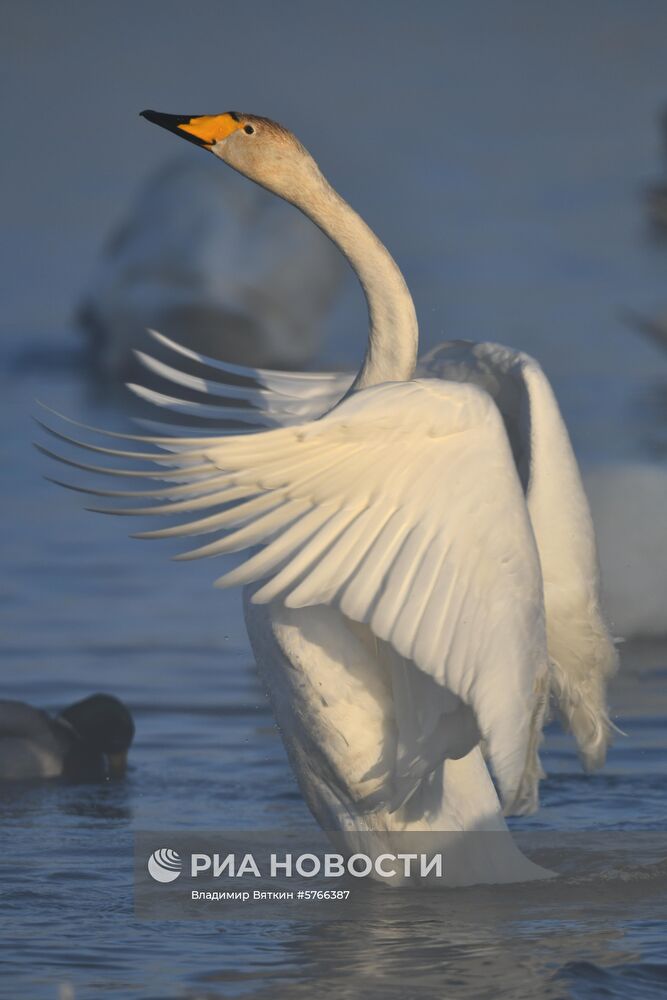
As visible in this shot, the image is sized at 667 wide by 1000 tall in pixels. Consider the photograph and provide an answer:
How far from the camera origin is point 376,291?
5297 millimetres

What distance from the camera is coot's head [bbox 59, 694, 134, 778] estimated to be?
24.3ft

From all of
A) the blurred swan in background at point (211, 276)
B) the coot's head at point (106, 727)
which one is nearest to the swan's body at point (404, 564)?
the coot's head at point (106, 727)

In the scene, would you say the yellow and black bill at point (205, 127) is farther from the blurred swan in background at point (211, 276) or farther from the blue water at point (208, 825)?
the blurred swan in background at point (211, 276)

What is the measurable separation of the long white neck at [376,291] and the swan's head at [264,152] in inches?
1.8

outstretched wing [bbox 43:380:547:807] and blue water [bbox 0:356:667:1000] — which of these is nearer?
outstretched wing [bbox 43:380:547:807]

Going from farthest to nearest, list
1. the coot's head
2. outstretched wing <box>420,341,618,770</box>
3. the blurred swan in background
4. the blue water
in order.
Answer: the blurred swan in background, the coot's head, outstretched wing <box>420,341,618,770</box>, the blue water

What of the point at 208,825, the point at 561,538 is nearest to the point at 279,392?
the point at 561,538

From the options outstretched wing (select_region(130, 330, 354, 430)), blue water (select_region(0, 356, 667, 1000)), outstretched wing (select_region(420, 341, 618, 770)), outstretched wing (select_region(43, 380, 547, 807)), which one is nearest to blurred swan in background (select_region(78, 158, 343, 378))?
blue water (select_region(0, 356, 667, 1000))

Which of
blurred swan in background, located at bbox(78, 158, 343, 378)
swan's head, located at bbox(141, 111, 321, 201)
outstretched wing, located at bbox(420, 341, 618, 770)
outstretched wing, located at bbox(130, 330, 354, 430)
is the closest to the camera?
outstretched wing, located at bbox(420, 341, 618, 770)

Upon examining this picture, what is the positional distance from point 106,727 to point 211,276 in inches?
355

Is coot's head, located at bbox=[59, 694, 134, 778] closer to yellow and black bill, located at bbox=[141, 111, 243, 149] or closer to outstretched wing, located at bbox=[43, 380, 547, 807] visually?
yellow and black bill, located at bbox=[141, 111, 243, 149]

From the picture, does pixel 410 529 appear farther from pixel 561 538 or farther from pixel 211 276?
pixel 211 276

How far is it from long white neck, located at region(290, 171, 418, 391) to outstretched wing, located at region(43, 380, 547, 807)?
0.51 meters

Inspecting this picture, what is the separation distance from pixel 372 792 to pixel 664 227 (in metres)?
12.2
